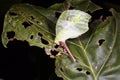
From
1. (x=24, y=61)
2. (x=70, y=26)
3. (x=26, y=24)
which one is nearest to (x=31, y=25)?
(x=26, y=24)

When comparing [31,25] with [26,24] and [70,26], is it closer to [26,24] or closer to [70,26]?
[26,24]

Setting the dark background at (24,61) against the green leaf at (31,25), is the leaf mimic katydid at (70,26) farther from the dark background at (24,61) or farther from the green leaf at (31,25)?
the dark background at (24,61)

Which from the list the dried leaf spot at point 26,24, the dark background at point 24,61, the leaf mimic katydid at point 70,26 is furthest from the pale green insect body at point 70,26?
the dark background at point 24,61

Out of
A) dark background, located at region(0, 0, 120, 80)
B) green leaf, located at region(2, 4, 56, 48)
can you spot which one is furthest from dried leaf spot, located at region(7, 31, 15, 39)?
dark background, located at region(0, 0, 120, 80)

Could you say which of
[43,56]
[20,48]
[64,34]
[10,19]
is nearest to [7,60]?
[20,48]

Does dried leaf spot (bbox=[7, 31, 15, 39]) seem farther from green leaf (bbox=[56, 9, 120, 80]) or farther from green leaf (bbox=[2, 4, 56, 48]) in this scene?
green leaf (bbox=[56, 9, 120, 80])

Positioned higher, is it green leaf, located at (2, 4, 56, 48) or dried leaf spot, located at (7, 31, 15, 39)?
green leaf, located at (2, 4, 56, 48)
